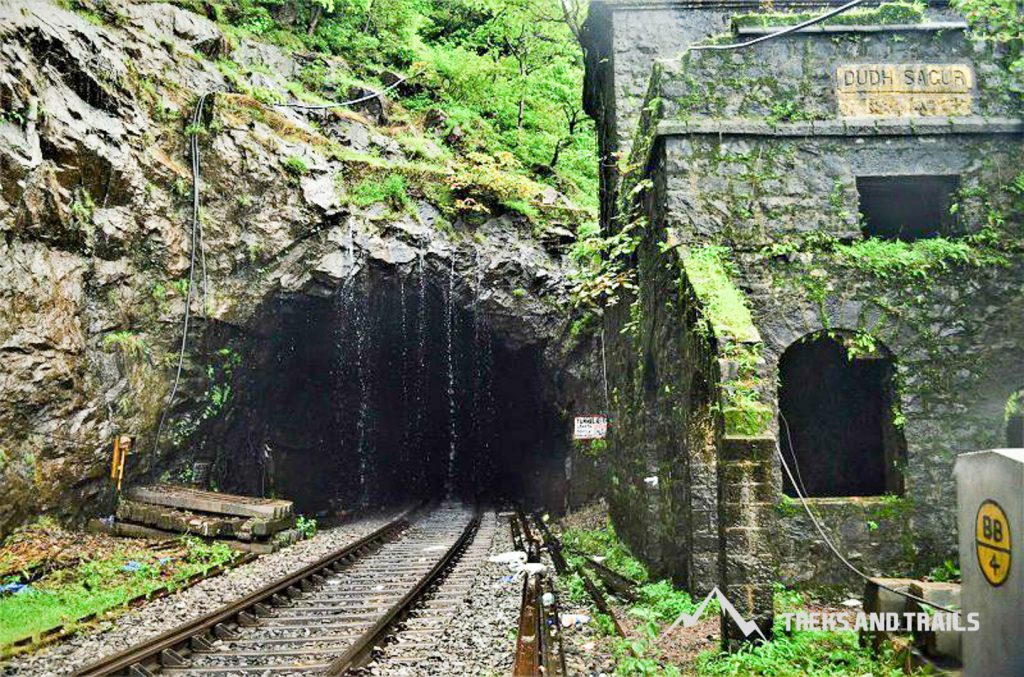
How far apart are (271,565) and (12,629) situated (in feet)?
12.9

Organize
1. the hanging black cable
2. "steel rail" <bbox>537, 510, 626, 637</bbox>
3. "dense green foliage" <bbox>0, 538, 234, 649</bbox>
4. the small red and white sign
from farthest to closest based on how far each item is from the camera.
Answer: the hanging black cable → the small red and white sign → "dense green foliage" <bbox>0, 538, 234, 649</bbox> → "steel rail" <bbox>537, 510, 626, 637</bbox>

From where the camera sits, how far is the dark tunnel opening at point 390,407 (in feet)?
53.4

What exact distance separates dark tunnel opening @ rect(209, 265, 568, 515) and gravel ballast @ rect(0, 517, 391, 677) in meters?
5.32

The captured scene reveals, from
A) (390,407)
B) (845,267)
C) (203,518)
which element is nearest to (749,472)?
(845,267)

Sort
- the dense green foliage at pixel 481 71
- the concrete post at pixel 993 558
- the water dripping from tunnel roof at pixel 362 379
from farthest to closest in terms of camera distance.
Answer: the dense green foliage at pixel 481 71 < the water dripping from tunnel roof at pixel 362 379 < the concrete post at pixel 993 558

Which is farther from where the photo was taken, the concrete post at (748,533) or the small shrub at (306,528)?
the small shrub at (306,528)

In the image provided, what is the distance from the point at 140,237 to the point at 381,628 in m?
9.46

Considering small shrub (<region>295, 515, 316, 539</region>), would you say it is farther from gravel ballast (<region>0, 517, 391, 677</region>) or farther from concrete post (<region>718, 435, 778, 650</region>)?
concrete post (<region>718, 435, 778, 650</region>)

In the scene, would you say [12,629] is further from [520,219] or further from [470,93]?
[470,93]

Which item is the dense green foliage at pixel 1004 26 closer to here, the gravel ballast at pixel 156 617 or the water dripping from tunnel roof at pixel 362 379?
the gravel ballast at pixel 156 617

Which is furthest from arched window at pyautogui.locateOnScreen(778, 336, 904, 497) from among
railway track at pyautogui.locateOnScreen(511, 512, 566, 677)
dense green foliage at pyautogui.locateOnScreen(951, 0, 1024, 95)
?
dense green foliage at pyautogui.locateOnScreen(951, 0, 1024, 95)

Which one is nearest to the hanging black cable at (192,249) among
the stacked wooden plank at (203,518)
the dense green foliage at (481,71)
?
the stacked wooden plank at (203,518)

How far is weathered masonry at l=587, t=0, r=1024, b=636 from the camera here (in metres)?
7.25

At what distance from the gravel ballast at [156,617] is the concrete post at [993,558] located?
250 inches
